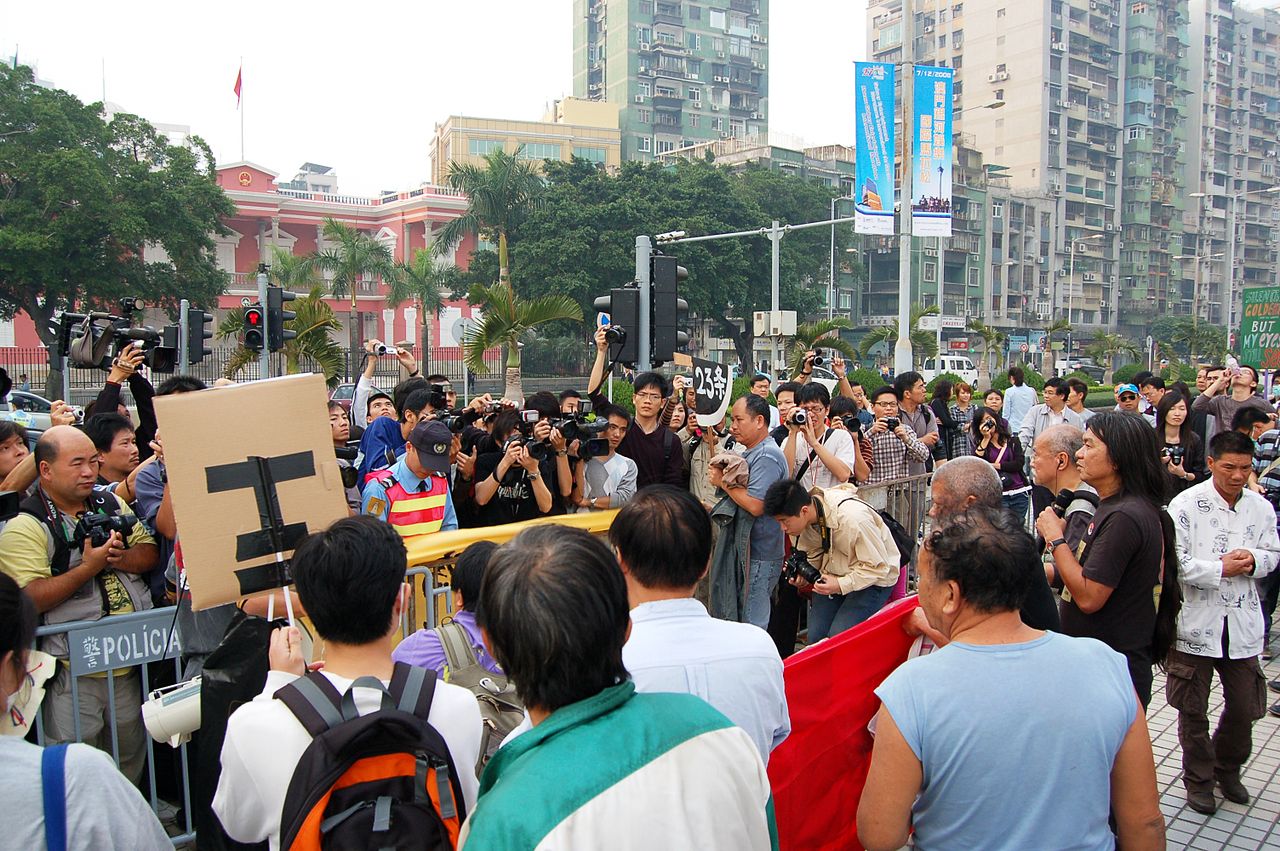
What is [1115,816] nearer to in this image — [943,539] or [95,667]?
[943,539]

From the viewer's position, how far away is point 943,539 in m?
2.47

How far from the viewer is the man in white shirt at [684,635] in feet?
7.63

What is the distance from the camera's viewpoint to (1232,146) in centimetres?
9012

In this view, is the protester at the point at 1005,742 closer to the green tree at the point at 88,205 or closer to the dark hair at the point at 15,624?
the dark hair at the point at 15,624

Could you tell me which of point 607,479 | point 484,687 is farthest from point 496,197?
point 484,687

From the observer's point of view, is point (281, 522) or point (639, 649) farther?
point (281, 522)

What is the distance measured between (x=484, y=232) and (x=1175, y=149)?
69.4 m

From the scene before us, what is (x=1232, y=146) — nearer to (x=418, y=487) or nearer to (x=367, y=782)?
(x=418, y=487)

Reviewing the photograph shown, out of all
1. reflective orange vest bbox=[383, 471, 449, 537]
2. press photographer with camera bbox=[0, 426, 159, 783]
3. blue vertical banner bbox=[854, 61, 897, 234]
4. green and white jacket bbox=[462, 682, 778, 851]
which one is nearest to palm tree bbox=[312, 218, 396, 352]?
blue vertical banner bbox=[854, 61, 897, 234]

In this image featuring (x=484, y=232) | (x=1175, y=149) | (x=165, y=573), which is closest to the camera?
(x=165, y=573)

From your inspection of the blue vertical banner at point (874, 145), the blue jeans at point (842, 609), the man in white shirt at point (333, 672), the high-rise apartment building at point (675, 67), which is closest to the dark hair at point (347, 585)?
the man in white shirt at point (333, 672)

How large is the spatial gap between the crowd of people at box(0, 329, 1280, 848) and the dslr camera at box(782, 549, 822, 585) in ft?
0.08

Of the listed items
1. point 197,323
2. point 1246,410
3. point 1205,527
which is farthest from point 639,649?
point 197,323

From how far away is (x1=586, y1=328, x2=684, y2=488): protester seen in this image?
6500 mm
